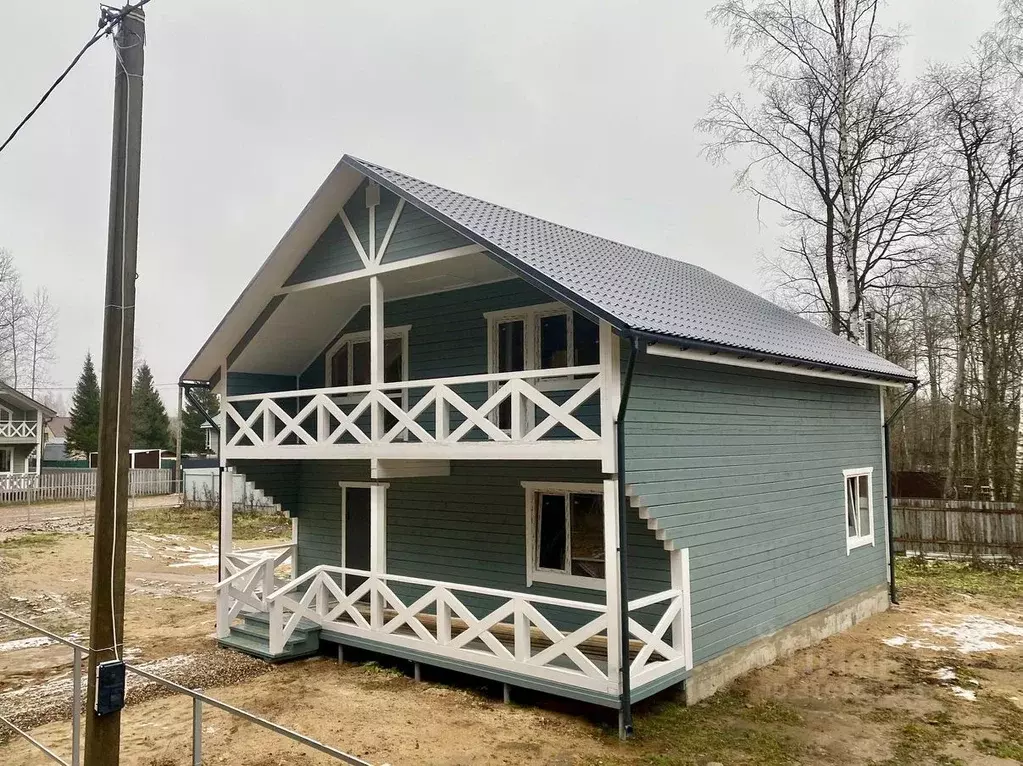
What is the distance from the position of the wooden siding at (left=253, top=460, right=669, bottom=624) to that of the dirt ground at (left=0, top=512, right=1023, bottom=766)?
63.3 inches

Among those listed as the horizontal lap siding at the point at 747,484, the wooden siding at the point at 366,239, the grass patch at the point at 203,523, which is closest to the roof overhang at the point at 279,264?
the wooden siding at the point at 366,239

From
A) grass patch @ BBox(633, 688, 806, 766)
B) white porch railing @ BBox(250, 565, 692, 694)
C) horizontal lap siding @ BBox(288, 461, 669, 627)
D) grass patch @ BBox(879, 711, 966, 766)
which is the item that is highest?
horizontal lap siding @ BBox(288, 461, 669, 627)

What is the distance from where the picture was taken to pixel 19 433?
40500 mm

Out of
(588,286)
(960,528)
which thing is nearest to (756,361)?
(588,286)

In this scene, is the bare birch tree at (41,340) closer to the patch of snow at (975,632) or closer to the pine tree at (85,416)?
the pine tree at (85,416)

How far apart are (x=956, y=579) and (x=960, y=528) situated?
2.10 meters

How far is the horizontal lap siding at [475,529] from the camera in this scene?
31.1 ft

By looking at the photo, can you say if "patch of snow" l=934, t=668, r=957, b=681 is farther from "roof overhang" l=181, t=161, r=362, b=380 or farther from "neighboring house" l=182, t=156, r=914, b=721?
"roof overhang" l=181, t=161, r=362, b=380

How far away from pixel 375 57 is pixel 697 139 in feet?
35.8

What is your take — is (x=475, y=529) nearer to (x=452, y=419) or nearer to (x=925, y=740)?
(x=452, y=419)

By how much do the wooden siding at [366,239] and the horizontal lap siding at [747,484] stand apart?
10.5ft

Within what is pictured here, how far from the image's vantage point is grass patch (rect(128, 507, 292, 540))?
83.8 feet

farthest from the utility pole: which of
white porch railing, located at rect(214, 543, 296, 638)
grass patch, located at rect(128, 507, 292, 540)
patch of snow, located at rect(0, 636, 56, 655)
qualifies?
grass patch, located at rect(128, 507, 292, 540)

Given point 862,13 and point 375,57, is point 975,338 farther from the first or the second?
point 375,57
